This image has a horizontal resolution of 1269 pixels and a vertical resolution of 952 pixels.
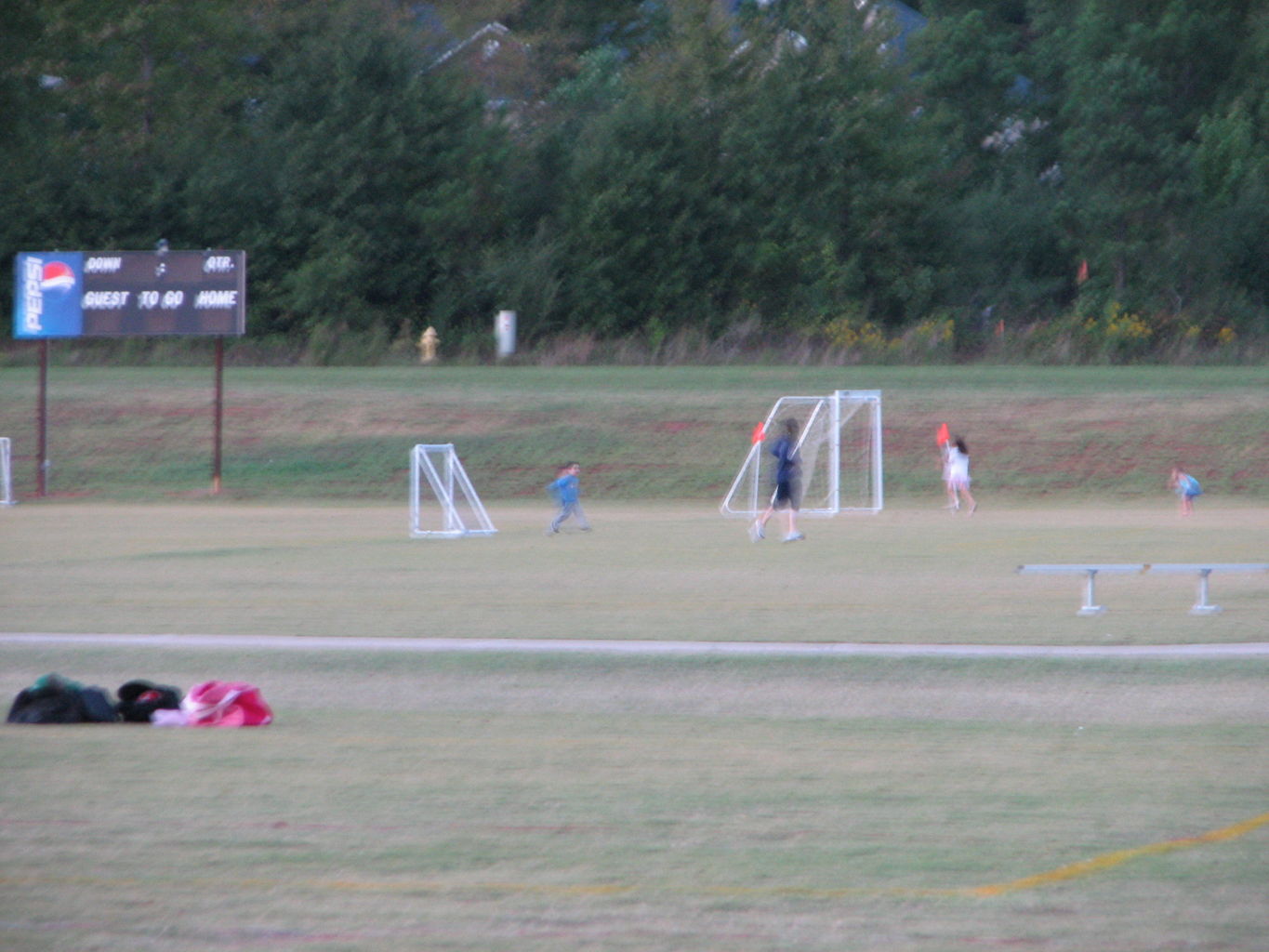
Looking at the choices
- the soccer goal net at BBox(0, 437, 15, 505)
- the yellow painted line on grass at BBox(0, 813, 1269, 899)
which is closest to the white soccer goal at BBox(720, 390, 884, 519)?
the soccer goal net at BBox(0, 437, 15, 505)

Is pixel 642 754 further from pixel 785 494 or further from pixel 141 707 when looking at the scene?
pixel 785 494

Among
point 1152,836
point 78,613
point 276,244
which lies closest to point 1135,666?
point 1152,836

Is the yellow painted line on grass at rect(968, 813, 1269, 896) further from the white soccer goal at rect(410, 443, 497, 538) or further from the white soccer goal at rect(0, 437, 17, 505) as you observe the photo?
the white soccer goal at rect(0, 437, 17, 505)

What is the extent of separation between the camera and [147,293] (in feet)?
105

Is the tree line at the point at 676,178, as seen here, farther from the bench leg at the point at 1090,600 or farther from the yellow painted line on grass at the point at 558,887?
the yellow painted line on grass at the point at 558,887

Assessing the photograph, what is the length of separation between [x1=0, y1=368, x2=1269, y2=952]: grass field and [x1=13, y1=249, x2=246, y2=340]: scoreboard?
6544mm

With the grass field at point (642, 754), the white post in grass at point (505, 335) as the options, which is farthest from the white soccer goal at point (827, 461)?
the white post in grass at point (505, 335)

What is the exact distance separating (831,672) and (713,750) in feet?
9.67

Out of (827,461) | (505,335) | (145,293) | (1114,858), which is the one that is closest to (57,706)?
(1114,858)

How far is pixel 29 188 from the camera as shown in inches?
1992

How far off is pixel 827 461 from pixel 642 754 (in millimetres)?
27645

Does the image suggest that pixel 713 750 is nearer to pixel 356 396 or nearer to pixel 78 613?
pixel 78 613

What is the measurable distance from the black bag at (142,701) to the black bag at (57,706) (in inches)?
6.1

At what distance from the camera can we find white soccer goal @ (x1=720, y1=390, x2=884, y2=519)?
30547 millimetres
